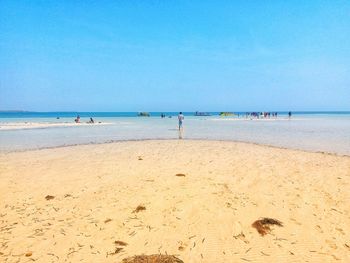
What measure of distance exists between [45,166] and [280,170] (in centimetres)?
963

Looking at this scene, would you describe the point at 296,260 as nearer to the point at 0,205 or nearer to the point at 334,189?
the point at 334,189

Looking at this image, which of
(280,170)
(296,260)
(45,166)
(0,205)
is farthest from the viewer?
(45,166)

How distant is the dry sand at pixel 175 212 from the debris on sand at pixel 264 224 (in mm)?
128

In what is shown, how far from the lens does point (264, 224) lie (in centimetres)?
732

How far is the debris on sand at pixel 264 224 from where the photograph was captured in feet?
23.0

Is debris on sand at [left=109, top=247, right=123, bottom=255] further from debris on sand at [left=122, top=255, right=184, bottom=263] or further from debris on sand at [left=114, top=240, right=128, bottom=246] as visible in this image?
debris on sand at [left=122, top=255, right=184, bottom=263]

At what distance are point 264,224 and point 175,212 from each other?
2134 millimetres

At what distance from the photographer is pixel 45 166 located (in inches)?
535

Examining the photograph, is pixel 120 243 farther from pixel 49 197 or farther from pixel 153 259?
pixel 49 197

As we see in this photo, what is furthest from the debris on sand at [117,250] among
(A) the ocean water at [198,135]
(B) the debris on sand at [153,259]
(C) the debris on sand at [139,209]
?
(A) the ocean water at [198,135]

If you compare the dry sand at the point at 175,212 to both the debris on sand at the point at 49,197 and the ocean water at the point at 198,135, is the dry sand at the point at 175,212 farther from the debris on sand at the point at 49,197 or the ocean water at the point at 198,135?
the ocean water at the point at 198,135

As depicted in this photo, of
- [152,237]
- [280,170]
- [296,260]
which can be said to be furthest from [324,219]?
[280,170]

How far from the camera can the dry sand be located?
6316 mm

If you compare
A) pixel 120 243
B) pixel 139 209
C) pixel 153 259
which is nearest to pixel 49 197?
pixel 139 209
